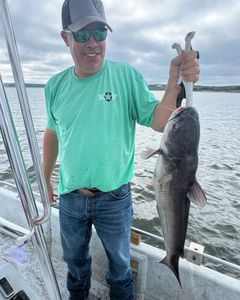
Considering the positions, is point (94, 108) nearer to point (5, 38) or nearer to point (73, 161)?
point (73, 161)

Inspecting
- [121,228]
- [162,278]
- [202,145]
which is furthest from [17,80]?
[202,145]

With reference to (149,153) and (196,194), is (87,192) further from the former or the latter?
(196,194)

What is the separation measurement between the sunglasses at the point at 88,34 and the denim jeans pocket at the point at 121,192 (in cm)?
113

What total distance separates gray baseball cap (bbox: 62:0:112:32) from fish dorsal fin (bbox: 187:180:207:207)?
1.27 metres

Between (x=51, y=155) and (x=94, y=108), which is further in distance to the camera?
(x=51, y=155)

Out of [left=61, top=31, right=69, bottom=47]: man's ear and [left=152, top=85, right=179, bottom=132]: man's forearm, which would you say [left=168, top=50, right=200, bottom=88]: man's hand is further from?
[left=61, top=31, right=69, bottom=47]: man's ear

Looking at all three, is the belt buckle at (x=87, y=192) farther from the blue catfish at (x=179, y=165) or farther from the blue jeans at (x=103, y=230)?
the blue catfish at (x=179, y=165)

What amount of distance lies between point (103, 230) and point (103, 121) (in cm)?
A: 88

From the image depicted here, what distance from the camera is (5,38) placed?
1.21 meters

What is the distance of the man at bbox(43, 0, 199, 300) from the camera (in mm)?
2098

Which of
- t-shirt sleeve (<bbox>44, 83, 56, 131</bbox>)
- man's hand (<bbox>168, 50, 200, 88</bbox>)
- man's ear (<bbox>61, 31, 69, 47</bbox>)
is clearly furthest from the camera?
t-shirt sleeve (<bbox>44, 83, 56, 131</bbox>)

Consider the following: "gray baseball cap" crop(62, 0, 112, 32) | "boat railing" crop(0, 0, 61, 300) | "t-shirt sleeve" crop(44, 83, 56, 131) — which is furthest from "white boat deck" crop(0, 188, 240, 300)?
"gray baseball cap" crop(62, 0, 112, 32)

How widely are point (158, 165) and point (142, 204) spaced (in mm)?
5308

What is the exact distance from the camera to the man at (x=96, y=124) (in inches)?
82.6
